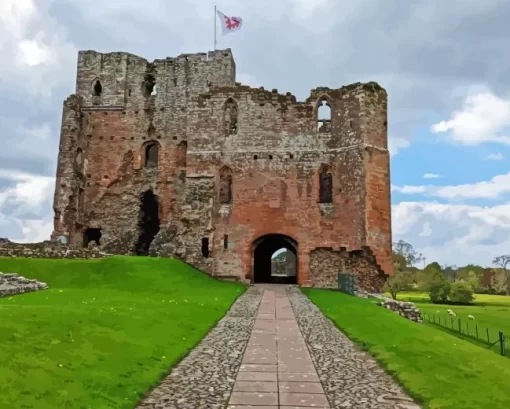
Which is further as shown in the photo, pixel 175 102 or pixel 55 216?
pixel 175 102

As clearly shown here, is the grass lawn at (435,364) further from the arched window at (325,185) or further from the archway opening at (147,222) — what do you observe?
the archway opening at (147,222)

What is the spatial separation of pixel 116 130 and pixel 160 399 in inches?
1402

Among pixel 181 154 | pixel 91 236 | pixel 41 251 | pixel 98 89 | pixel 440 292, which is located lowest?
pixel 440 292

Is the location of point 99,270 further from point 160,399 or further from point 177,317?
point 160,399

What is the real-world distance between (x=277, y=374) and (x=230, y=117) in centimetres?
2873

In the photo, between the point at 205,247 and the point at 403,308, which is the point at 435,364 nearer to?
the point at 403,308

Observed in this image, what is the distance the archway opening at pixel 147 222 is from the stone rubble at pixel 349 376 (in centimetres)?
2763

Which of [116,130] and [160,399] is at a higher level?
[116,130]

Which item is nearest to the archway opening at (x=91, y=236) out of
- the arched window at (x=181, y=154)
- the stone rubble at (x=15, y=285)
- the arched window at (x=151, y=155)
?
the arched window at (x=151, y=155)

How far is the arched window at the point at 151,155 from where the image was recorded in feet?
134

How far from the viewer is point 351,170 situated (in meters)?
32.8

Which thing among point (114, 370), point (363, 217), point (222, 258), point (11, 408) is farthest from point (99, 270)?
point (11, 408)

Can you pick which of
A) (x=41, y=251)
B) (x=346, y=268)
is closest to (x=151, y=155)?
(x=41, y=251)

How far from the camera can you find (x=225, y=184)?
35094 millimetres
